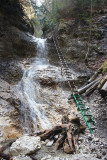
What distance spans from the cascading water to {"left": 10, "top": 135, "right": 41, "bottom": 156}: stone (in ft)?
5.28

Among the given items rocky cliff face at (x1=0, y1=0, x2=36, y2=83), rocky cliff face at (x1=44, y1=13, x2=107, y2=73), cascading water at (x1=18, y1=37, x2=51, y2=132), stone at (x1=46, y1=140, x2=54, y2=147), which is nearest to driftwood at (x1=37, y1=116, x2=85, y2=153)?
stone at (x1=46, y1=140, x2=54, y2=147)

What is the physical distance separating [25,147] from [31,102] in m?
3.30

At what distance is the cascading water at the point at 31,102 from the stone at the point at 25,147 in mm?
1609

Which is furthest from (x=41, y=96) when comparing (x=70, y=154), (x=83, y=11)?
(x=83, y=11)

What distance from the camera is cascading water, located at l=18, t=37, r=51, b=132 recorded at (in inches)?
229

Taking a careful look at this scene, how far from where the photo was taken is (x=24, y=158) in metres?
3.18

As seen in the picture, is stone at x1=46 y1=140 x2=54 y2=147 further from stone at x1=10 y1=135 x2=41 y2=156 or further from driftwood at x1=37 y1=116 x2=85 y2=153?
stone at x1=10 y1=135 x2=41 y2=156

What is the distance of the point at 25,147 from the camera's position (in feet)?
11.7

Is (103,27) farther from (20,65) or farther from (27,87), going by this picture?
(27,87)

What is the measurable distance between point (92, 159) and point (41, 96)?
478 centimetres

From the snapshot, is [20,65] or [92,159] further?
[20,65]

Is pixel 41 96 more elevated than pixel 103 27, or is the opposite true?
pixel 103 27

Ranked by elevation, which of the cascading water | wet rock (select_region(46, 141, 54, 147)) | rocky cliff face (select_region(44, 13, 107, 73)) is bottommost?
wet rock (select_region(46, 141, 54, 147))

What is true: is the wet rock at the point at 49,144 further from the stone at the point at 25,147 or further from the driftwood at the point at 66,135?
the stone at the point at 25,147
